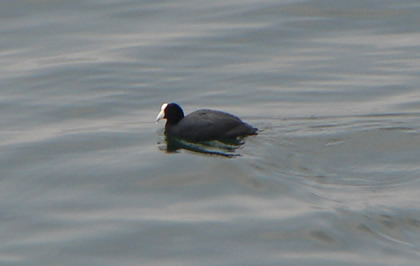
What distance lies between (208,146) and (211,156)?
52 centimetres

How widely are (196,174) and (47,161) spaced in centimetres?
209

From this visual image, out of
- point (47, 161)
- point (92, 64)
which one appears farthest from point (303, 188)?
point (92, 64)

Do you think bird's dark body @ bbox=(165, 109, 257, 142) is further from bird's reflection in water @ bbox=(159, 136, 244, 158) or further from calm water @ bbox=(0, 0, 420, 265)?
calm water @ bbox=(0, 0, 420, 265)

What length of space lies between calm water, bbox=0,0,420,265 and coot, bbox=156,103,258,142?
0.73 ft

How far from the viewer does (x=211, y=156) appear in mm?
14500

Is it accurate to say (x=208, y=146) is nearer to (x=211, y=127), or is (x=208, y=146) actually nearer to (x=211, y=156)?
(x=211, y=127)

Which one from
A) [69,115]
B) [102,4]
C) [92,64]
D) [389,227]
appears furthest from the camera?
[102,4]

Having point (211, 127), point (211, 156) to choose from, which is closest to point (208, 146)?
point (211, 127)

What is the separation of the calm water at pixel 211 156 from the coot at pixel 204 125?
0.22 meters

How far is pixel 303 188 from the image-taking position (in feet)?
41.7

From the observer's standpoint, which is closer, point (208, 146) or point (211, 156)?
point (211, 156)

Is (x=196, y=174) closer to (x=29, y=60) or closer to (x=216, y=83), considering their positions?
(x=216, y=83)

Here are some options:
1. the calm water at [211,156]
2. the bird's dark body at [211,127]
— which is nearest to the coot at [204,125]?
the bird's dark body at [211,127]

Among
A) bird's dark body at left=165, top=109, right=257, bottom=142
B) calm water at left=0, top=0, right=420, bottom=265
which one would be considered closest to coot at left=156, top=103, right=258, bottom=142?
bird's dark body at left=165, top=109, right=257, bottom=142
